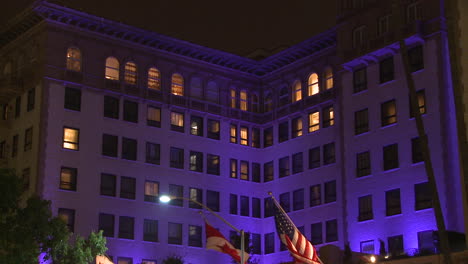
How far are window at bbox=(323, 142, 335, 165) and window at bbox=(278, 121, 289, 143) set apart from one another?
19.0ft

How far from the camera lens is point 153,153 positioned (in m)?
69.2

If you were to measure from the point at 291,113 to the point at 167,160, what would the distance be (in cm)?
1197

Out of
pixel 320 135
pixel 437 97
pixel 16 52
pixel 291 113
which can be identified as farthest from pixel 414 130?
pixel 16 52

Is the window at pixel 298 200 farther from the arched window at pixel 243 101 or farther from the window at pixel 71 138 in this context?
the window at pixel 71 138

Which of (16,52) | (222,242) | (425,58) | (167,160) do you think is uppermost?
(16,52)

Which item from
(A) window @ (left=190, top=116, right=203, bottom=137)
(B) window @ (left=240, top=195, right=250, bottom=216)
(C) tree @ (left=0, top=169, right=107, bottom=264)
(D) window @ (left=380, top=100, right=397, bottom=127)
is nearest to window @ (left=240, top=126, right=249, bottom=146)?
(A) window @ (left=190, top=116, right=203, bottom=137)

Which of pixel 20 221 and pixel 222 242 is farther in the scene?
pixel 20 221

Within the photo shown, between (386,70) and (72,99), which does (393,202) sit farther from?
(72,99)

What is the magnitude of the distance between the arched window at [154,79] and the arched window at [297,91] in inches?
481

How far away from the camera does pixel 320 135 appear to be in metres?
68.9

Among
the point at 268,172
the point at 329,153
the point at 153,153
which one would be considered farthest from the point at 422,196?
the point at 153,153

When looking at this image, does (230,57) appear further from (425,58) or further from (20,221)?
(20,221)

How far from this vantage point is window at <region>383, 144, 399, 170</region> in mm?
59844

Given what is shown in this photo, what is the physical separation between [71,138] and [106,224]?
7426mm
